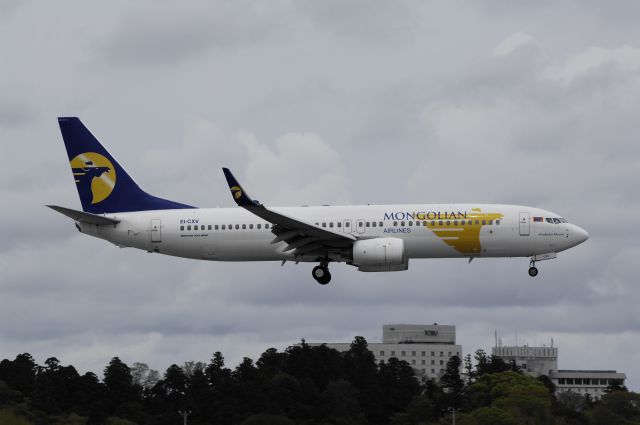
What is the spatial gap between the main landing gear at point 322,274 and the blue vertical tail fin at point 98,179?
923 centimetres

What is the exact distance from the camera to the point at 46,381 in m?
159

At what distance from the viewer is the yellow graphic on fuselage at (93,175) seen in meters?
84.6

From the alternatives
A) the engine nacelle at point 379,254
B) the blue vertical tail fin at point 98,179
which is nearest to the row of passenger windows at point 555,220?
the engine nacelle at point 379,254

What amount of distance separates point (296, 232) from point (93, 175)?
52.3 feet

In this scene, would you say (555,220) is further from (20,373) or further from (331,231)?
(20,373)

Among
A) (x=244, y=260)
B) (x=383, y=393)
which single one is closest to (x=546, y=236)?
(x=244, y=260)

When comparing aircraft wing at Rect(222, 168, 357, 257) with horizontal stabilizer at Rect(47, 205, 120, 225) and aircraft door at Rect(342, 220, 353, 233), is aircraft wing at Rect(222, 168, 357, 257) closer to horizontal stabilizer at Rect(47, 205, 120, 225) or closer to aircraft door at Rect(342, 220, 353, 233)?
aircraft door at Rect(342, 220, 353, 233)

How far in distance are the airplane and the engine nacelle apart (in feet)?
0.19

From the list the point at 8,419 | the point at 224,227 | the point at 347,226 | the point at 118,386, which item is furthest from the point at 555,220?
the point at 118,386

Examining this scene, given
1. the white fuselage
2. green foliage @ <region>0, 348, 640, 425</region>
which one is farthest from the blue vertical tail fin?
green foliage @ <region>0, 348, 640, 425</region>

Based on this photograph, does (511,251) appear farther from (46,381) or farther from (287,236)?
(46,381)

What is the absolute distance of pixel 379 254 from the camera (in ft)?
249

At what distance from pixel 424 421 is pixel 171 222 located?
92.7 meters

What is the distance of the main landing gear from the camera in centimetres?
7944
